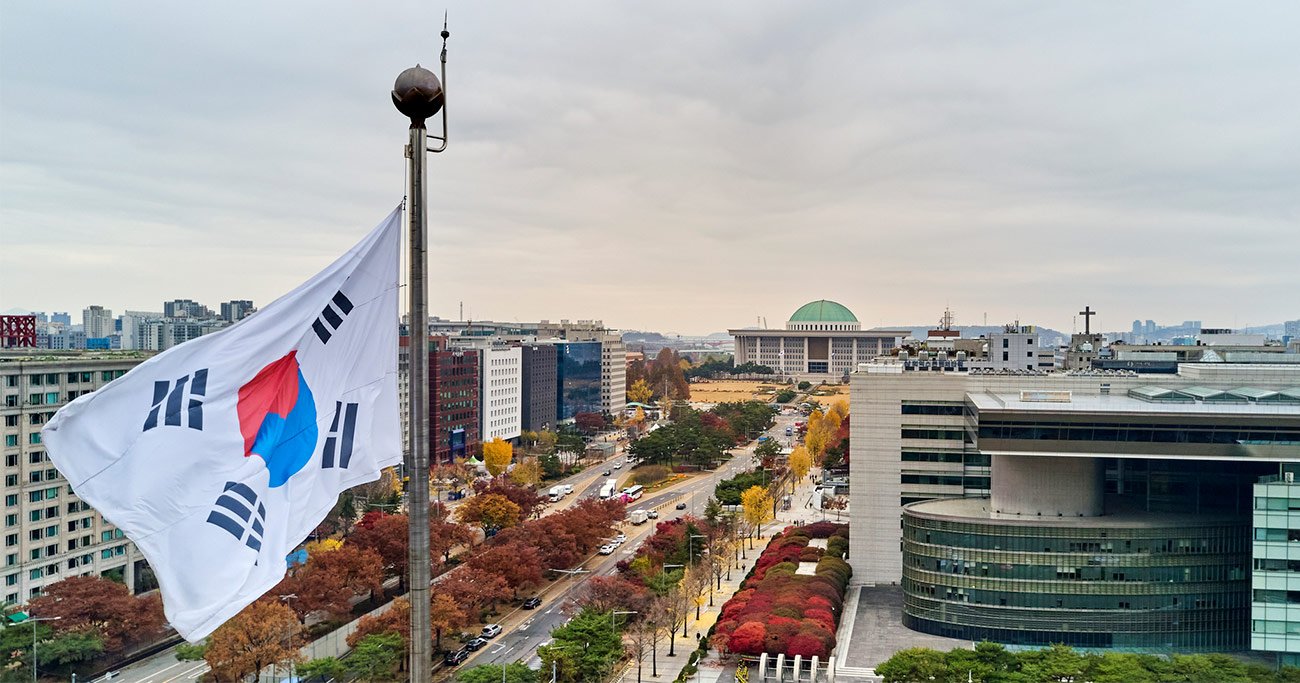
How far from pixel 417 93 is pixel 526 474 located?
58645mm

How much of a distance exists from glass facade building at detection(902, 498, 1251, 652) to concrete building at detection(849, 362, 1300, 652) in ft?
0.16

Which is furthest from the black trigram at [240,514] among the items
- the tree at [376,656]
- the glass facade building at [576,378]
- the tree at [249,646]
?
the glass facade building at [576,378]

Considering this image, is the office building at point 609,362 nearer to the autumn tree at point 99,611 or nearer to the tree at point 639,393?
the tree at point 639,393

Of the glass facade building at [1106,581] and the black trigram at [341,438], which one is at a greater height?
the black trigram at [341,438]

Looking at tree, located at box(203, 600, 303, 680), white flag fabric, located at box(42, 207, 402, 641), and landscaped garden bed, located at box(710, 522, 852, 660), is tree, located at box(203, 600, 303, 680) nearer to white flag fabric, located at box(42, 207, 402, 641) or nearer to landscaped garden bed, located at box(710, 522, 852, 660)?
landscaped garden bed, located at box(710, 522, 852, 660)

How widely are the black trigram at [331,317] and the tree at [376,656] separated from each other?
2465 centimetres

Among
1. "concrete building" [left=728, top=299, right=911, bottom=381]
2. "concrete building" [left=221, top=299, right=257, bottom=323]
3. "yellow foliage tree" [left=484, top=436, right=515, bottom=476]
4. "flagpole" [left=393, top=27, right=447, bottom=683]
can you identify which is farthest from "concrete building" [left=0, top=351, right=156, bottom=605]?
"concrete building" [left=728, top=299, right=911, bottom=381]

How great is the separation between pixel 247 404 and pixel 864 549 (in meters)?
40.2

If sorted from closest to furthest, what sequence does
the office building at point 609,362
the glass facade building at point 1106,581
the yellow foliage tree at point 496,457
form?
the glass facade building at point 1106,581
the yellow foliage tree at point 496,457
the office building at point 609,362

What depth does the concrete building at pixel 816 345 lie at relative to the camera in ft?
596

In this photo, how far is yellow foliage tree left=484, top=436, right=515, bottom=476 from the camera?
69188mm

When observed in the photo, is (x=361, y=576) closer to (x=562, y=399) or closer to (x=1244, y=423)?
(x=1244, y=423)

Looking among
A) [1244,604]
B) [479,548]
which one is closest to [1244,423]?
[1244,604]

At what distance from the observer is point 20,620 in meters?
35.0
